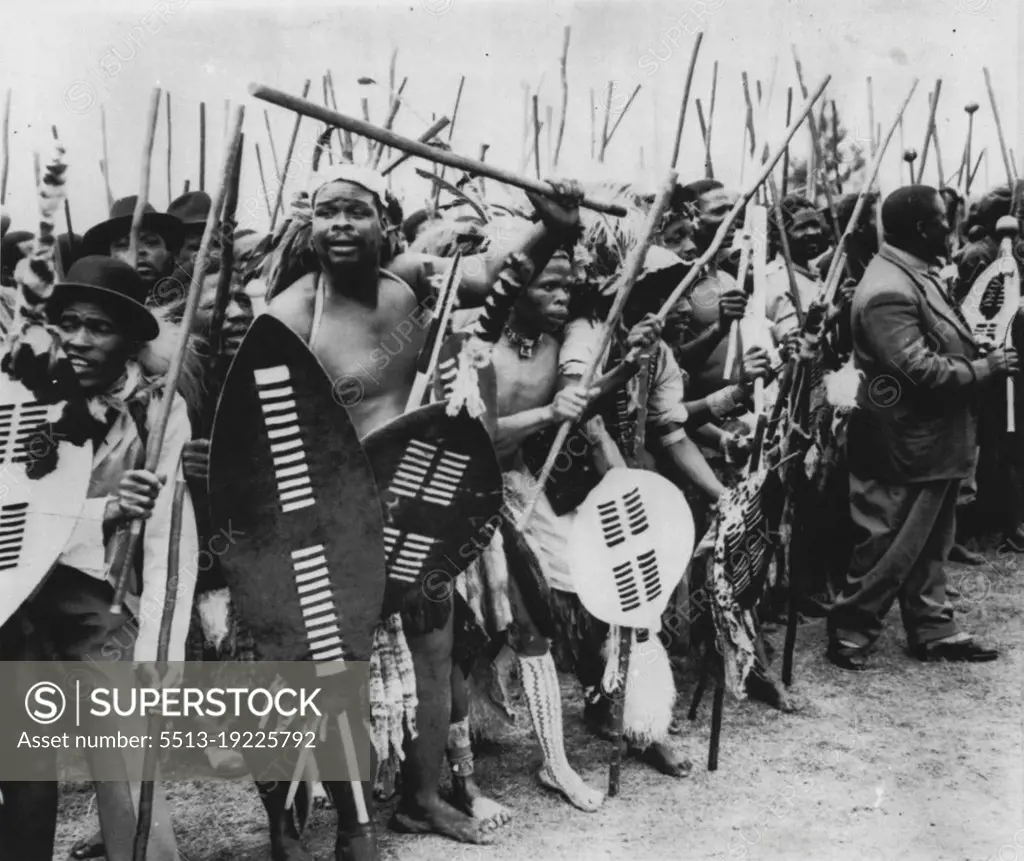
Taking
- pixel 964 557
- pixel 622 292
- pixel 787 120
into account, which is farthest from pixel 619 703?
pixel 787 120

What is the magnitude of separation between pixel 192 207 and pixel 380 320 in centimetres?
126

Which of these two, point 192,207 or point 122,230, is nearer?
point 122,230

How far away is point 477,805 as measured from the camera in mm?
3625

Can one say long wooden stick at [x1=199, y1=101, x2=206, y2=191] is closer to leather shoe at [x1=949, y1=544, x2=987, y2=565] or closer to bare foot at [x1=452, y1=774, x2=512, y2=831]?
bare foot at [x1=452, y1=774, x2=512, y2=831]

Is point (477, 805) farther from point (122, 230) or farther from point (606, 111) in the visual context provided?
point (606, 111)

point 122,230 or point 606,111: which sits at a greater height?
point 606,111

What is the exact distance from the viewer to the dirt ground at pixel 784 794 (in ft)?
11.3

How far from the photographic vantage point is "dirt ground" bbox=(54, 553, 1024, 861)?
3.44 metres

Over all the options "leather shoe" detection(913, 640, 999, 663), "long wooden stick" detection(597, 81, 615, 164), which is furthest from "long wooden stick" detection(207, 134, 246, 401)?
"leather shoe" detection(913, 640, 999, 663)

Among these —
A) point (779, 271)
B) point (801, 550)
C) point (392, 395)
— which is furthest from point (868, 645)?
point (392, 395)

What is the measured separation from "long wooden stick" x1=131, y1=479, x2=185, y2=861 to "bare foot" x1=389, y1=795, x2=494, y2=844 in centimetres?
87

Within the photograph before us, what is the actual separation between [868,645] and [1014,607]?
1355 mm

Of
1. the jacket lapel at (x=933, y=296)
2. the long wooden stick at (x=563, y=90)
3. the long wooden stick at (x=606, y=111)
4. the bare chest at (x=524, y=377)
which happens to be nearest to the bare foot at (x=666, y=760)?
the bare chest at (x=524, y=377)

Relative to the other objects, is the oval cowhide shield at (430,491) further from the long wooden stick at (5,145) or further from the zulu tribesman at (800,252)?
the zulu tribesman at (800,252)
